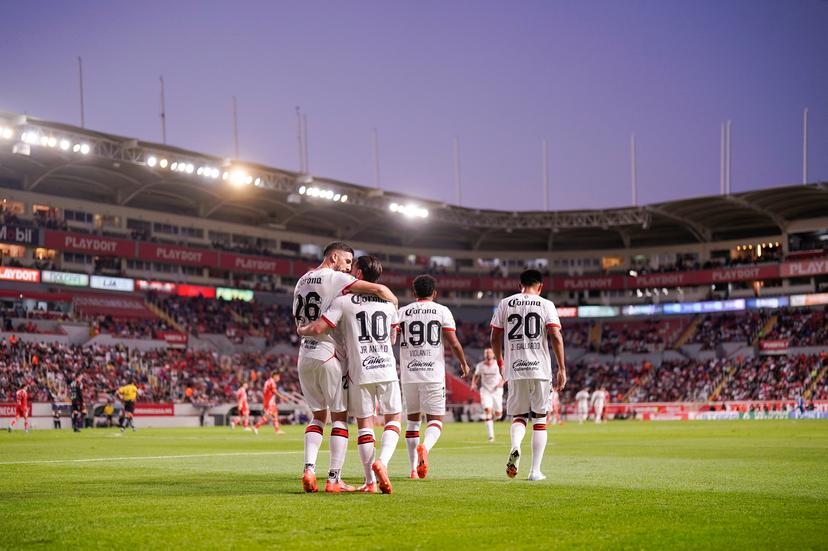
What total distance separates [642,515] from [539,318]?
16.8 feet

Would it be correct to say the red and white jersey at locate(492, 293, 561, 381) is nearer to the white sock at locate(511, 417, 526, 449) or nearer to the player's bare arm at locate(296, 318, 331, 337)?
the white sock at locate(511, 417, 526, 449)

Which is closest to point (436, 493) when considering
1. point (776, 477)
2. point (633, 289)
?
point (776, 477)

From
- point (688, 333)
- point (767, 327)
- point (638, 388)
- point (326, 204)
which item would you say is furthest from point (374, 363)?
point (688, 333)

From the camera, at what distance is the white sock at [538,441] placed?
12.6m

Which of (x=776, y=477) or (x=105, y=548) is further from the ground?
(x=105, y=548)

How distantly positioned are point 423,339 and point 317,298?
339 cm

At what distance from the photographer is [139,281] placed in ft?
220

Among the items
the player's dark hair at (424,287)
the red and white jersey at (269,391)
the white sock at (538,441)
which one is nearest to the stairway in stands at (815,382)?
the red and white jersey at (269,391)

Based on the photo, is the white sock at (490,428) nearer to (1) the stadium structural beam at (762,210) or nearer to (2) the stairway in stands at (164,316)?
(2) the stairway in stands at (164,316)

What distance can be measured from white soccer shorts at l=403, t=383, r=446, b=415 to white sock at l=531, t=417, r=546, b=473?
1438 millimetres

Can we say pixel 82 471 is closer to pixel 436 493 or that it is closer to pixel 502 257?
pixel 436 493

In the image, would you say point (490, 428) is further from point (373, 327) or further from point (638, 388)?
point (638, 388)

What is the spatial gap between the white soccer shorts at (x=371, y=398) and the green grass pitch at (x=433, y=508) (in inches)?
37.8

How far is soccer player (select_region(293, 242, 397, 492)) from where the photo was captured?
34.5ft
